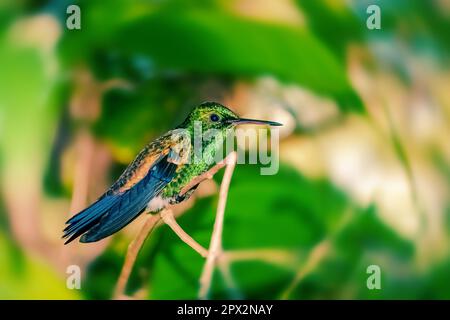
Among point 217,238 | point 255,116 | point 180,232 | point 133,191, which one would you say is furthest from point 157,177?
point 255,116

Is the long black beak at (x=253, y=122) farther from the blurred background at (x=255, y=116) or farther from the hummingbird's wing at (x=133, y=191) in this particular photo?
the hummingbird's wing at (x=133, y=191)

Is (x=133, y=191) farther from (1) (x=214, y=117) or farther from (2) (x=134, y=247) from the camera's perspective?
(1) (x=214, y=117)

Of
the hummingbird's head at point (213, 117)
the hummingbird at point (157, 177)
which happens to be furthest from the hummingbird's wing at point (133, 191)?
the hummingbird's head at point (213, 117)

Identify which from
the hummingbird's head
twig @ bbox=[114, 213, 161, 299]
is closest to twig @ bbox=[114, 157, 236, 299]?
twig @ bbox=[114, 213, 161, 299]

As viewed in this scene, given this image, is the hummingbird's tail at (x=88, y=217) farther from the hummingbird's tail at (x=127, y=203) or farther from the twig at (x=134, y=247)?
the twig at (x=134, y=247)

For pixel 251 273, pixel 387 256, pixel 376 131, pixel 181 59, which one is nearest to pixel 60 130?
pixel 181 59

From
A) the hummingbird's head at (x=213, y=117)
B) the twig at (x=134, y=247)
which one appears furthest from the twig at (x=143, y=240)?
the hummingbird's head at (x=213, y=117)

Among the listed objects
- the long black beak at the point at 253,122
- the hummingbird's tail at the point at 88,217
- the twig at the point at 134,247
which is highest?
the long black beak at the point at 253,122

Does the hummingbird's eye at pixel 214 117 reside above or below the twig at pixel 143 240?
above
